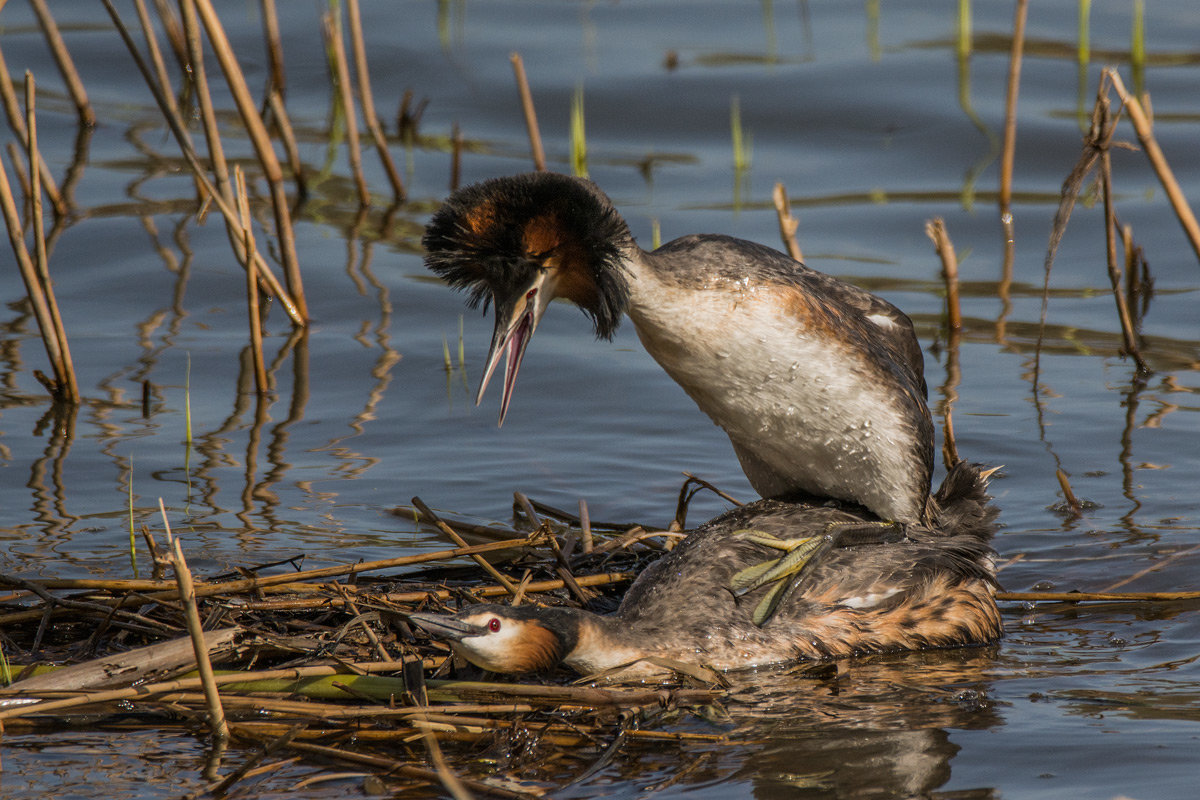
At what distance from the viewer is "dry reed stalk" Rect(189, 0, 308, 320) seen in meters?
7.27

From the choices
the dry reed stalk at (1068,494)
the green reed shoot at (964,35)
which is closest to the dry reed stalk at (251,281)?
the dry reed stalk at (1068,494)

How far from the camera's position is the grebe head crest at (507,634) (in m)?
4.45

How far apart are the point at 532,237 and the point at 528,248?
0.04 metres

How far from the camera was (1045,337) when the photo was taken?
27.8 ft

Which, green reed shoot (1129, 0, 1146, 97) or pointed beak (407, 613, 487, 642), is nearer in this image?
pointed beak (407, 613, 487, 642)

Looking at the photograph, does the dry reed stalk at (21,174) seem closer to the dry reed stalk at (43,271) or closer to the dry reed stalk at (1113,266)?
the dry reed stalk at (43,271)

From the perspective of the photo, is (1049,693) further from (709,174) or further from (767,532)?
(709,174)

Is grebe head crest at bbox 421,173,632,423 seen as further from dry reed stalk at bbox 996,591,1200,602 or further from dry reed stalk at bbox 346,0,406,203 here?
dry reed stalk at bbox 346,0,406,203

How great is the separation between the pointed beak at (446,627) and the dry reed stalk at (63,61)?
6.52 metres

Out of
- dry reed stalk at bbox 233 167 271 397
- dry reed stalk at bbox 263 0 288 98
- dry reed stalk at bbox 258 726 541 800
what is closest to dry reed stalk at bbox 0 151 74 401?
dry reed stalk at bbox 233 167 271 397

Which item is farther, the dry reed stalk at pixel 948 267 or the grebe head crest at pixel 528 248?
the dry reed stalk at pixel 948 267

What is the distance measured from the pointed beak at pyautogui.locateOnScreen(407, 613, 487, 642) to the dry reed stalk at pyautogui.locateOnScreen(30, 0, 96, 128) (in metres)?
6.52

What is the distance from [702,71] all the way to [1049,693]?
8930 mm

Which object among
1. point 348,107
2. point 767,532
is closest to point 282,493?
point 767,532
